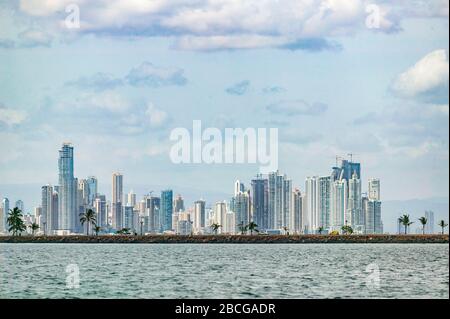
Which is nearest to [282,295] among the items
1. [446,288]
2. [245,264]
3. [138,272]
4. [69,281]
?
[446,288]

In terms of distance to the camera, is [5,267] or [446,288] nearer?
[446,288]

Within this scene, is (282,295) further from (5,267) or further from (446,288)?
(5,267)

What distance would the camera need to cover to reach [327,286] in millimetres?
74562
